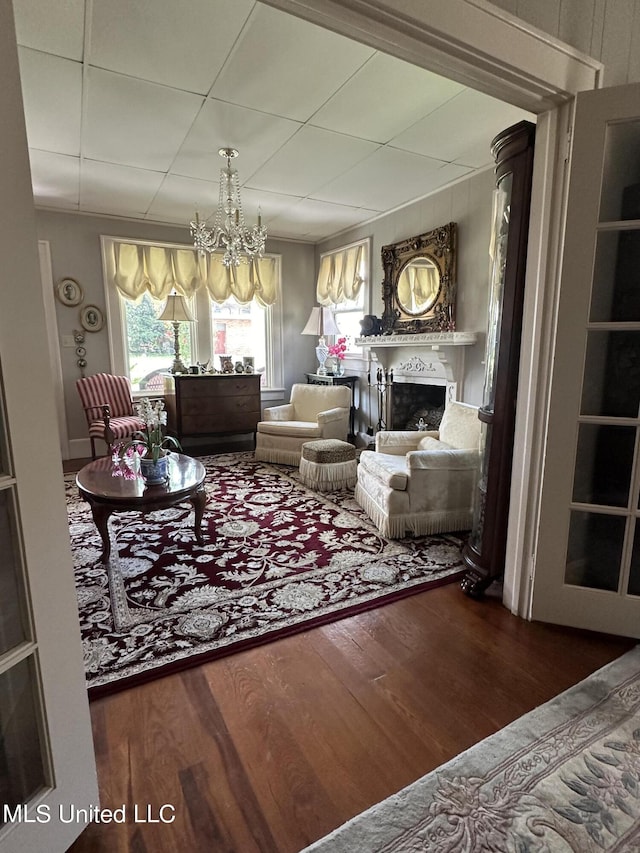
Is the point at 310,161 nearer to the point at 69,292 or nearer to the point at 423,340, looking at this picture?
the point at 423,340

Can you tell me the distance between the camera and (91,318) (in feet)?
15.9

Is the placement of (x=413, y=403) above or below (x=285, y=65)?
below

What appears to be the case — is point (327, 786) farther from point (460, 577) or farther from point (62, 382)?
point (62, 382)

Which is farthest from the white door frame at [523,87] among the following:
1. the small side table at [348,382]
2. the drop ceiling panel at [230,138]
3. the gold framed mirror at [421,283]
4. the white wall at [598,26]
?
the small side table at [348,382]

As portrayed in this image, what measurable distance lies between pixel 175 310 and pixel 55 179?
1.52 metres

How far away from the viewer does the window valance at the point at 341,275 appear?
511 centimetres

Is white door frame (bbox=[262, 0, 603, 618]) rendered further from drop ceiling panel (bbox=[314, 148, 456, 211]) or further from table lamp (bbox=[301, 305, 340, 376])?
table lamp (bbox=[301, 305, 340, 376])

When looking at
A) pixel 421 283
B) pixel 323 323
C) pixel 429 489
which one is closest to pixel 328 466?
pixel 429 489

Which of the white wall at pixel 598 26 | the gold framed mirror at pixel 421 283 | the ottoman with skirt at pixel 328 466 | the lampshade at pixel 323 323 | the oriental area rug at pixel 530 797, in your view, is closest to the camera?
the oriental area rug at pixel 530 797

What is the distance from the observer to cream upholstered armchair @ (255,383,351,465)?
451cm

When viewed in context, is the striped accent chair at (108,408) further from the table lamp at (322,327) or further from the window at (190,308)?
the table lamp at (322,327)

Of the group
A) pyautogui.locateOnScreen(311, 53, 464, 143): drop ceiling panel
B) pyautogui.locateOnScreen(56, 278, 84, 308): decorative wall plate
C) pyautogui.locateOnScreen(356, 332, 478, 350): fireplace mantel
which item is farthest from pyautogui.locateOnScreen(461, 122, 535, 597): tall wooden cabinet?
pyautogui.locateOnScreen(56, 278, 84, 308): decorative wall plate

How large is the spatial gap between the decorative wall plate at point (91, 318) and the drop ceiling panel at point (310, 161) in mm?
2244

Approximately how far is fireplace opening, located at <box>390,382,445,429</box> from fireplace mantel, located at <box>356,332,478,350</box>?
48 centimetres
